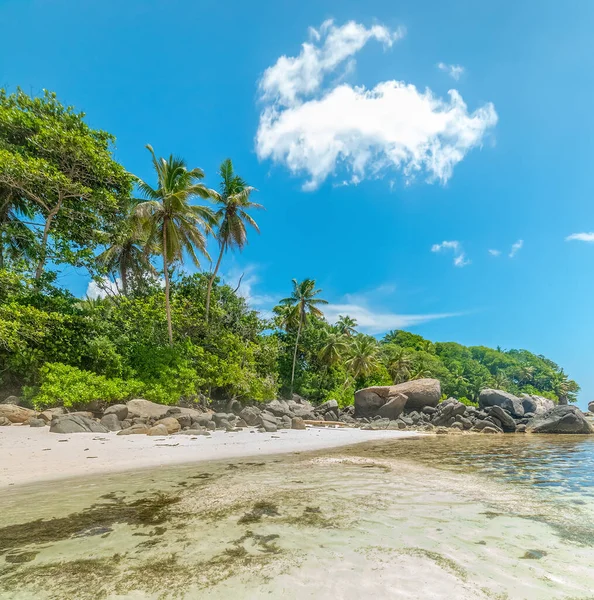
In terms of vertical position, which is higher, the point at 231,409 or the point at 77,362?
the point at 77,362

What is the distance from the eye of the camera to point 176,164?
2156 centimetres

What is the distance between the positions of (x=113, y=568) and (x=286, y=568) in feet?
4.90

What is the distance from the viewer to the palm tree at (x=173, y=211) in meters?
20.1

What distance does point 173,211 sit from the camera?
20.3 metres

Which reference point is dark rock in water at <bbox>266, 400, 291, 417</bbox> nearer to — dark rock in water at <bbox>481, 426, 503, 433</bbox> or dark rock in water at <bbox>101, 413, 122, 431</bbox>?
dark rock in water at <bbox>101, 413, 122, 431</bbox>

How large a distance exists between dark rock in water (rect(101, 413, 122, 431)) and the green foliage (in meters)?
1.89

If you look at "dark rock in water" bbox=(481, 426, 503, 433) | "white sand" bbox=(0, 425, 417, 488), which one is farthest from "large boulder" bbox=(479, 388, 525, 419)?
"white sand" bbox=(0, 425, 417, 488)

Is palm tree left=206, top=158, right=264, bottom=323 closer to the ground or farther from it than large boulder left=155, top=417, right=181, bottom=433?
farther from it

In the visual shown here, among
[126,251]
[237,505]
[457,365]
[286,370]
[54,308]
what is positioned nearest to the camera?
[237,505]

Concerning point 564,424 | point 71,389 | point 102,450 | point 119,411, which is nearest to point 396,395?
point 564,424

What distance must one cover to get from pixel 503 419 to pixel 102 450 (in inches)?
1066

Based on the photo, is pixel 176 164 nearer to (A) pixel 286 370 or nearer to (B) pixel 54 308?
(B) pixel 54 308

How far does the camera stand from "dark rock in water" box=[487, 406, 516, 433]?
25364 mm

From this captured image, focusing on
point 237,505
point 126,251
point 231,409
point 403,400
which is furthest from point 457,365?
point 237,505
